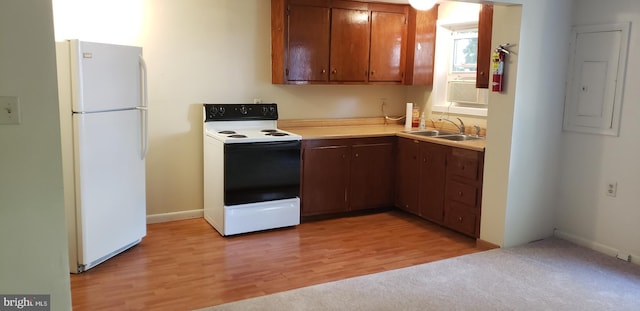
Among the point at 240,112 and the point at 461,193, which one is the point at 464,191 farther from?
the point at 240,112

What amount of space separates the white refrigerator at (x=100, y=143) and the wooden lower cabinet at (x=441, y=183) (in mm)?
2399

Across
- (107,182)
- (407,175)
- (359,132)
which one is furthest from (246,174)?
(407,175)

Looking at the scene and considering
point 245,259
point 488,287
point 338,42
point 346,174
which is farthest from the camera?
point 338,42

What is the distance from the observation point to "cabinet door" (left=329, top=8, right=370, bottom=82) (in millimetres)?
4840

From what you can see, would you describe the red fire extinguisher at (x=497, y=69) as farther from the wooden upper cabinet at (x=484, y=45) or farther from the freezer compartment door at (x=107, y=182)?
the freezer compartment door at (x=107, y=182)

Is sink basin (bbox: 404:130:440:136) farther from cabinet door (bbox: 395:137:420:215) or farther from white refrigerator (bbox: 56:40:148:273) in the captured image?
white refrigerator (bbox: 56:40:148:273)

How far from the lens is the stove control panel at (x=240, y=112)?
4547 mm

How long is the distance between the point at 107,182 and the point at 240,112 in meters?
1.49

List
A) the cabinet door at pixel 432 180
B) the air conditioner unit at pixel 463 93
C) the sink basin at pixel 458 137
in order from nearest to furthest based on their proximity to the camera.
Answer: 1. the cabinet door at pixel 432 180
2. the sink basin at pixel 458 137
3. the air conditioner unit at pixel 463 93

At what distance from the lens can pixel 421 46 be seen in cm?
514

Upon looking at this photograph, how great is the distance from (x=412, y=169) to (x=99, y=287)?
2.85 m

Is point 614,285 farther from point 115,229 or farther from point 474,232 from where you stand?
point 115,229

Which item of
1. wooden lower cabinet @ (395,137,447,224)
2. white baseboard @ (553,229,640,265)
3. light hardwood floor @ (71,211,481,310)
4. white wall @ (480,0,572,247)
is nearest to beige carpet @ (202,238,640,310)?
white baseboard @ (553,229,640,265)

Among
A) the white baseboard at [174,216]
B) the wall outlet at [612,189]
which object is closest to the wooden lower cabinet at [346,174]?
the white baseboard at [174,216]
